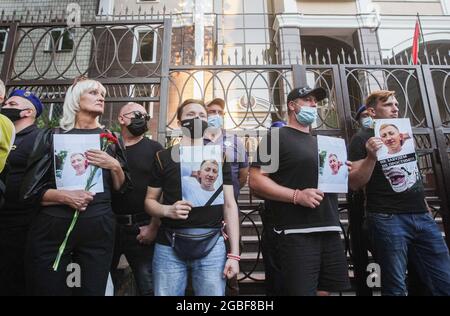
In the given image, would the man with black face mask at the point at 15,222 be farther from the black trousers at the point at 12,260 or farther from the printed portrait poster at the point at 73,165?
the printed portrait poster at the point at 73,165

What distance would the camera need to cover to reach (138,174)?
105 inches

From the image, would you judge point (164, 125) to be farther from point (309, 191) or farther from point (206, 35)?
point (206, 35)

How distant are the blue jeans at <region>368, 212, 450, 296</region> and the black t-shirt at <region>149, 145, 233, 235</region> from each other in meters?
1.42

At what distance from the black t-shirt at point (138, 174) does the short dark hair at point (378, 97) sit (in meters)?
2.17

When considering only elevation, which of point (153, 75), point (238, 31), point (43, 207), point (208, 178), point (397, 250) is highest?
point (238, 31)

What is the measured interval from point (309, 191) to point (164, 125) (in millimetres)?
1937

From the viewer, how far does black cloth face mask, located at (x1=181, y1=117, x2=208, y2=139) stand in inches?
92.8

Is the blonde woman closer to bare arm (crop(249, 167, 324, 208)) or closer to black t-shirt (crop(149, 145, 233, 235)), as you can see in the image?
black t-shirt (crop(149, 145, 233, 235))

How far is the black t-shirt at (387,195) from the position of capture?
2574 mm

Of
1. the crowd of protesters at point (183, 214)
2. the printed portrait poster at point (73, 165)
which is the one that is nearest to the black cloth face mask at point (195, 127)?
the crowd of protesters at point (183, 214)

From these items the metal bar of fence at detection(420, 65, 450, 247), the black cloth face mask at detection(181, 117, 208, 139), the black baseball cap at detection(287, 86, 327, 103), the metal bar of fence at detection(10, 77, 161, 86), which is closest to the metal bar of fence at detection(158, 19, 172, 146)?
the metal bar of fence at detection(10, 77, 161, 86)

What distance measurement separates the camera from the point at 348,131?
357 cm

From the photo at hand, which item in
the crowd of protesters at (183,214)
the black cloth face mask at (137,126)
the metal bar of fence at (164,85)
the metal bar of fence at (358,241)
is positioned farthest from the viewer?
the metal bar of fence at (164,85)
